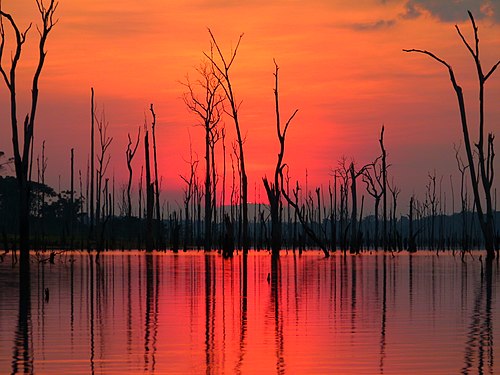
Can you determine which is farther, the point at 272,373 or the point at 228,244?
the point at 228,244

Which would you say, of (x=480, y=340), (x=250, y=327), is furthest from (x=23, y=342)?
(x=480, y=340)

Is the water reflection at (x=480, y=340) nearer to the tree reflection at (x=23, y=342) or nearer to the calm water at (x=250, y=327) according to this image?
the calm water at (x=250, y=327)

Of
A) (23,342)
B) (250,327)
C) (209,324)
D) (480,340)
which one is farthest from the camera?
(209,324)

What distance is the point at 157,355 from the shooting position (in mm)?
10422

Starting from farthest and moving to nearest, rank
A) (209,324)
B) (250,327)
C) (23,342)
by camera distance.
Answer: (209,324)
(250,327)
(23,342)

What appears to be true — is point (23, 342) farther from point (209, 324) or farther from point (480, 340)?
point (480, 340)

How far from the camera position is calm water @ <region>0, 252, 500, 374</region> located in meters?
9.84

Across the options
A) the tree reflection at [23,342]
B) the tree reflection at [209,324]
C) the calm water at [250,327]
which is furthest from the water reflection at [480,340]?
the tree reflection at [23,342]

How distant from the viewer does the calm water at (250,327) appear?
9.84m

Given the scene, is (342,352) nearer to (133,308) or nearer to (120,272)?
(133,308)

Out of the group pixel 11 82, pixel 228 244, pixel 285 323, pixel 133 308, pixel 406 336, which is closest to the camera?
pixel 406 336

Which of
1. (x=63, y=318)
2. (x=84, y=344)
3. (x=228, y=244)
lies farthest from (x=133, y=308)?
(x=228, y=244)

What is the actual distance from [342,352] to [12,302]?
760cm

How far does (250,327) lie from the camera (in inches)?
514
